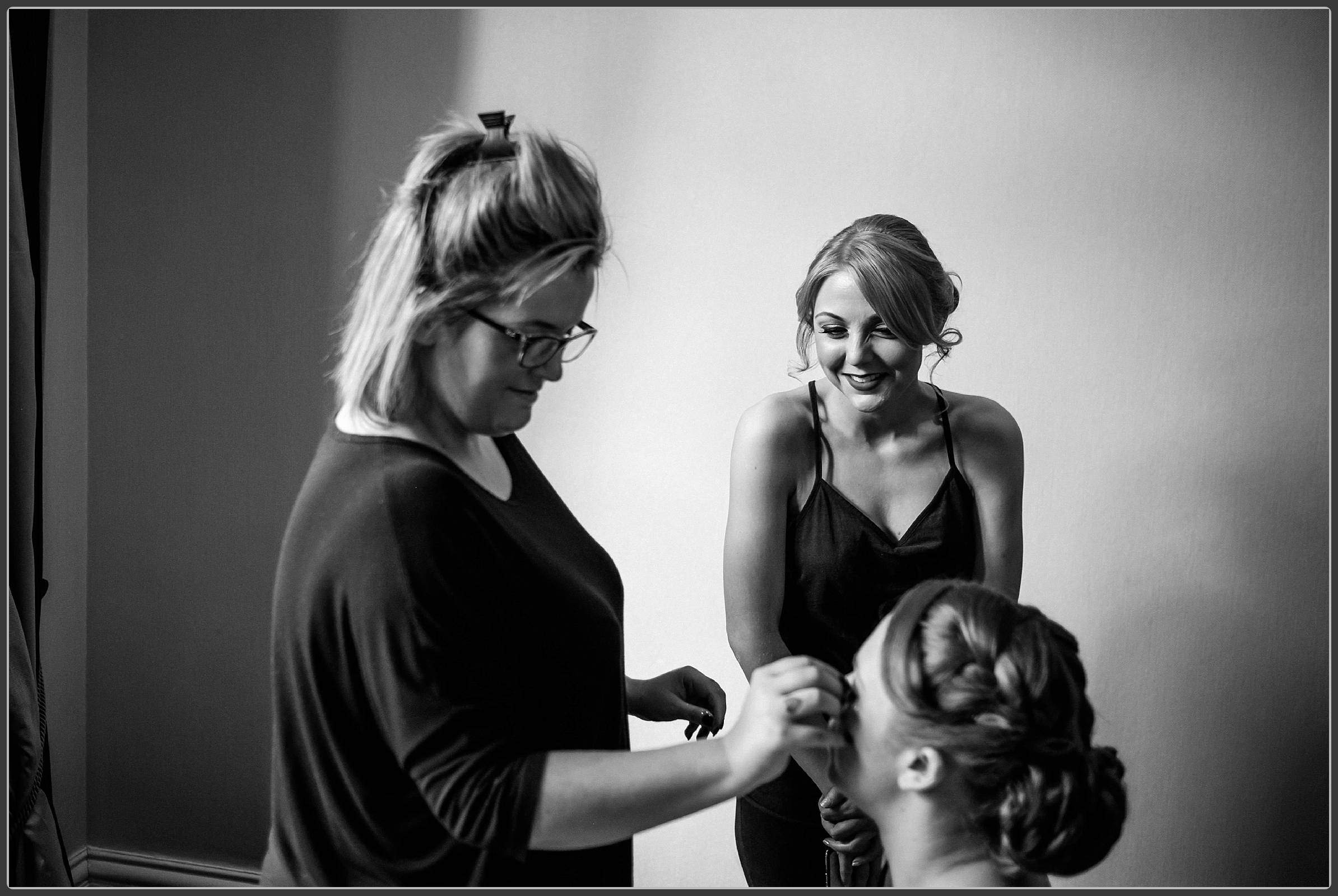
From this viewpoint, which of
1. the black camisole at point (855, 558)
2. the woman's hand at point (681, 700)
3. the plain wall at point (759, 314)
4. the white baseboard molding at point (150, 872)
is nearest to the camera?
the woman's hand at point (681, 700)

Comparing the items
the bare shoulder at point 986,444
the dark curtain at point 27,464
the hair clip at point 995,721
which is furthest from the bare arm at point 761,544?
the dark curtain at point 27,464

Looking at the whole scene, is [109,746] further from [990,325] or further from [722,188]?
[990,325]

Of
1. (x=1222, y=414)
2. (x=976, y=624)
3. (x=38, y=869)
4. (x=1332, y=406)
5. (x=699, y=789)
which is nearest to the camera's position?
(x=699, y=789)

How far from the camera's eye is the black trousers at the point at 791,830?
146 cm

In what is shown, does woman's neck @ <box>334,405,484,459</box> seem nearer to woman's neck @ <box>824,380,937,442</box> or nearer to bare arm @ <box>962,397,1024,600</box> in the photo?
woman's neck @ <box>824,380,937,442</box>

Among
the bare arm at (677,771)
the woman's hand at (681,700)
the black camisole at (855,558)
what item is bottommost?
the woman's hand at (681,700)

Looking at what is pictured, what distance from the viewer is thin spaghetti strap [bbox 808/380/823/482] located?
1416mm

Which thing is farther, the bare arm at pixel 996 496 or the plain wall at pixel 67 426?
the plain wall at pixel 67 426

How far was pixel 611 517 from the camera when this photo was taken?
1795mm

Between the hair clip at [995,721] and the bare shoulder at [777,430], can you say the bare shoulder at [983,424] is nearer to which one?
the bare shoulder at [777,430]

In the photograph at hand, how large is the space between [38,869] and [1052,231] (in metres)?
1.93

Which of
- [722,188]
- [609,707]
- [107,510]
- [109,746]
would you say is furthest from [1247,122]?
[109,746]

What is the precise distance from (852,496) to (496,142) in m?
0.74

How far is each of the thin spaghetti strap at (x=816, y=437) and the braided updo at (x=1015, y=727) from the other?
0.43m
